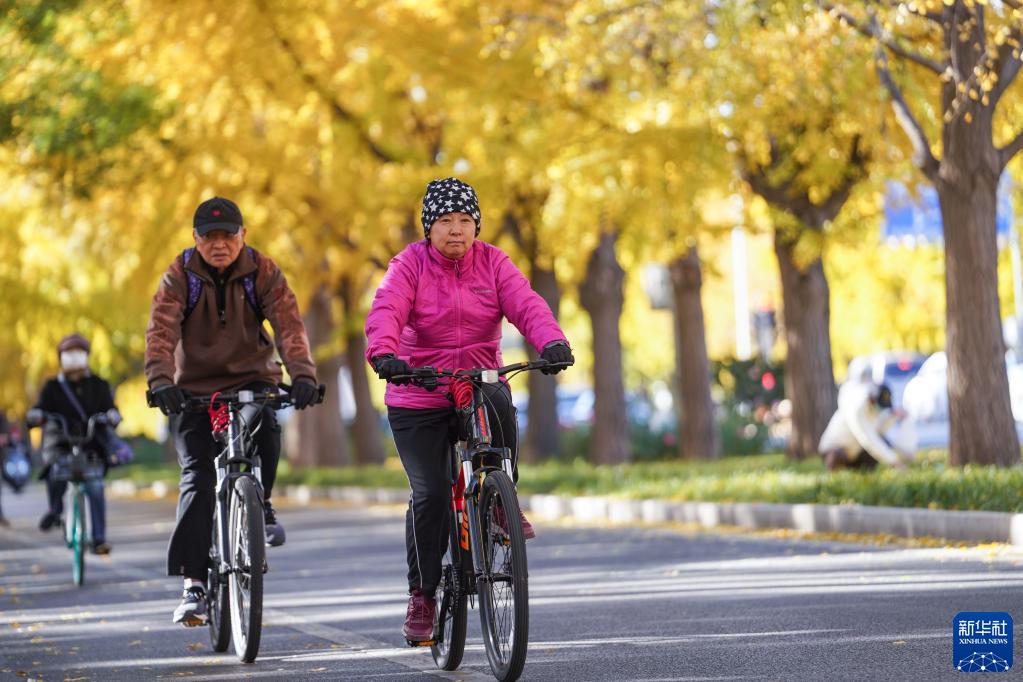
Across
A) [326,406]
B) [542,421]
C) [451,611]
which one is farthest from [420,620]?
[326,406]

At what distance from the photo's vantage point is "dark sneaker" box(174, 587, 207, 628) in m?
8.70

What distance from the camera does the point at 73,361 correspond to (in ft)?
45.6

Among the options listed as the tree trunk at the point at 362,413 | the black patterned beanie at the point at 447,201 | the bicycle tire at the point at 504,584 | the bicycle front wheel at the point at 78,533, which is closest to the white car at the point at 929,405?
the tree trunk at the point at 362,413

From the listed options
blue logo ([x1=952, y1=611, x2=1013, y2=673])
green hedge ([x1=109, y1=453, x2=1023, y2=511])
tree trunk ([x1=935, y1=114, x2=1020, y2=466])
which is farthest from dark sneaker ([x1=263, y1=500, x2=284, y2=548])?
tree trunk ([x1=935, y1=114, x2=1020, y2=466])

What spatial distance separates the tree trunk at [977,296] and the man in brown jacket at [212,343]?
28.8 feet

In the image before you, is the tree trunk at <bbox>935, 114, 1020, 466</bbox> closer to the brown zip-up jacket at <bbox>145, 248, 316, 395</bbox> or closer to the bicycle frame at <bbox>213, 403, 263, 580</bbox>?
the brown zip-up jacket at <bbox>145, 248, 316, 395</bbox>

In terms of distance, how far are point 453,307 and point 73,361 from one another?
710 centimetres

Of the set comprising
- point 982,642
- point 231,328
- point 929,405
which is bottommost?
point 982,642

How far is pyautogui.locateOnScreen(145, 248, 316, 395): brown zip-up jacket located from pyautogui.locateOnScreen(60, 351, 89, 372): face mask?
17.4 feet

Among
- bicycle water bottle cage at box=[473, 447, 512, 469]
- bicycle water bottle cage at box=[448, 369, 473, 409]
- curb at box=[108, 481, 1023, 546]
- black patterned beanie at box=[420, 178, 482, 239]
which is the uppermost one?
black patterned beanie at box=[420, 178, 482, 239]

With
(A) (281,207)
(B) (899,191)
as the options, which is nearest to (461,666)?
(B) (899,191)

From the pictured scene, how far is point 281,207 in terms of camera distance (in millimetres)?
26766

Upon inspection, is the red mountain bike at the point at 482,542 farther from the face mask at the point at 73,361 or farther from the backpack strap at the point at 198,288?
the face mask at the point at 73,361

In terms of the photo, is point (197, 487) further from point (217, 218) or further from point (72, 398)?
point (72, 398)
